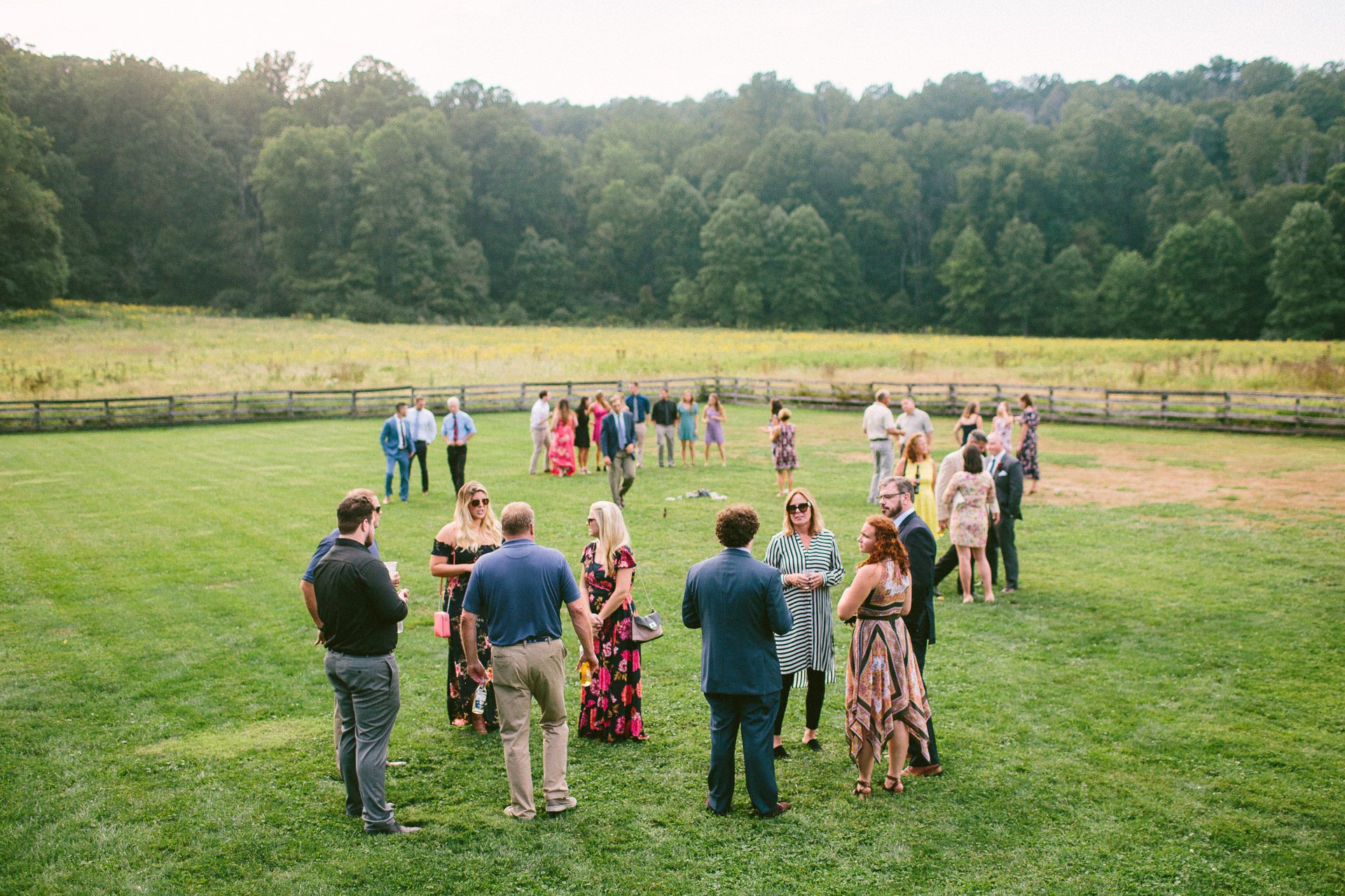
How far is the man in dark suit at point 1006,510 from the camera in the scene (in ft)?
31.9

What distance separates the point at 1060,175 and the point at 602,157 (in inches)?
1813

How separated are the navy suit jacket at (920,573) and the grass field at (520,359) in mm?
26154

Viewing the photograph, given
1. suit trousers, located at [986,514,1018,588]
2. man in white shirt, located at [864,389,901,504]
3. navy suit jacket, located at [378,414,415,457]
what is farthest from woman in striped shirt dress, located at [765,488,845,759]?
navy suit jacket, located at [378,414,415,457]

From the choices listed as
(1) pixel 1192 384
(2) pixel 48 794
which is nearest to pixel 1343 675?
Result: (2) pixel 48 794

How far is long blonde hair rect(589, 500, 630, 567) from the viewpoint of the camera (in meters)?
5.75

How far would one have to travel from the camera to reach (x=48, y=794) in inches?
210

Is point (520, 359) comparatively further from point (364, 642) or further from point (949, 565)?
point (364, 642)

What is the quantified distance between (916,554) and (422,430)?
11.3m

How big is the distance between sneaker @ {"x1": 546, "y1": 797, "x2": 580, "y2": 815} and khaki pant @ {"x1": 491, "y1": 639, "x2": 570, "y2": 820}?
0.02 m

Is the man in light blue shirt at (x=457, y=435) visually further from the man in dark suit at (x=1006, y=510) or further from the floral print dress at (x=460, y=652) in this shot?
the floral print dress at (x=460, y=652)

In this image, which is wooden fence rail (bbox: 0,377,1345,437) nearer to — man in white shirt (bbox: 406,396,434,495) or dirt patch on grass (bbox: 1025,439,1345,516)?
dirt patch on grass (bbox: 1025,439,1345,516)

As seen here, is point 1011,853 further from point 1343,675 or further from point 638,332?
point 638,332

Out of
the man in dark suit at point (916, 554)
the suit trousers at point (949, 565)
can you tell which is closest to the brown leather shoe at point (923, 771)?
the man in dark suit at point (916, 554)

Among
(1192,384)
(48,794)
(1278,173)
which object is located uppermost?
(1278,173)
